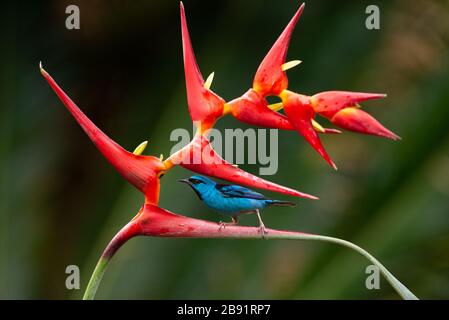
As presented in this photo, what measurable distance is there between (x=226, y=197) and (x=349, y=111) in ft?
0.50

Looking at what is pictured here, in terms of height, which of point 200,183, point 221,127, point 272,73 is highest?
point 272,73

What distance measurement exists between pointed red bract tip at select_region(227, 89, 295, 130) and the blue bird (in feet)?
0.28

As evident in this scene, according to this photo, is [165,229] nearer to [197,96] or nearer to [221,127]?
[197,96]

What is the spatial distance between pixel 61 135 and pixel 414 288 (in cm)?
88

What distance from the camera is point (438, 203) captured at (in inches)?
56.4

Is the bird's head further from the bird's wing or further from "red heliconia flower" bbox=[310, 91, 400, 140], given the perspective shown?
"red heliconia flower" bbox=[310, 91, 400, 140]

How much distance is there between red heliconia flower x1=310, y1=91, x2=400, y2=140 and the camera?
525 millimetres

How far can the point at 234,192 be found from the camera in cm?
65

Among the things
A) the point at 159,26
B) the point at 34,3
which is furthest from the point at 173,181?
the point at 34,3

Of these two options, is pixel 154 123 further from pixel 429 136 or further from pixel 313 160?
pixel 429 136

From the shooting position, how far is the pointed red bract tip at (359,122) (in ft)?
→ 1.71

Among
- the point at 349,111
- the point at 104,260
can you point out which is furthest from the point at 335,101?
the point at 104,260

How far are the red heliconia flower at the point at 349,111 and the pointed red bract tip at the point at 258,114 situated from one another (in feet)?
0.10

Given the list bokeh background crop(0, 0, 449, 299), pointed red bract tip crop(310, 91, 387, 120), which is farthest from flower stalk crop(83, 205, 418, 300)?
bokeh background crop(0, 0, 449, 299)
